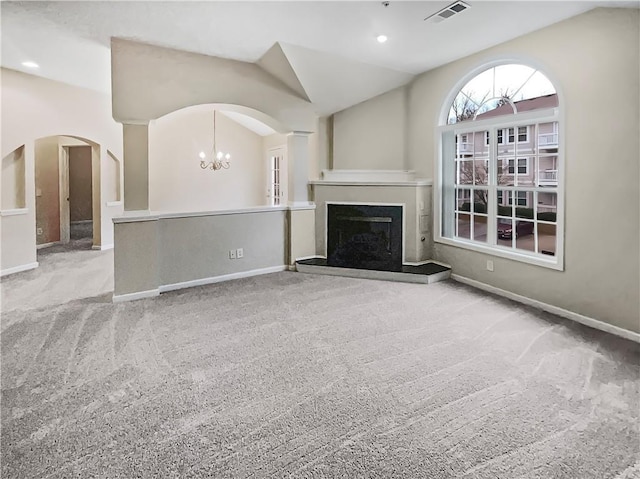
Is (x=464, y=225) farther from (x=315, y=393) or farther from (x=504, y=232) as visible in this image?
(x=315, y=393)

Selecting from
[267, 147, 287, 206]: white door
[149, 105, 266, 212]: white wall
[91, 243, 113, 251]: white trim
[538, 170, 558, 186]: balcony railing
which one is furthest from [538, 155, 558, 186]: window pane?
[91, 243, 113, 251]: white trim

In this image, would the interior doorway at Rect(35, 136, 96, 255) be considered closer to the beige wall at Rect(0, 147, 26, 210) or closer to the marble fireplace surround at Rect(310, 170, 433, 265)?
the beige wall at Rect(0, 147, 26, 210)

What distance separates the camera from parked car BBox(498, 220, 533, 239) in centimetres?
442

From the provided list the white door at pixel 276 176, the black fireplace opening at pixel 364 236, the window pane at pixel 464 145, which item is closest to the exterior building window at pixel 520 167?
the window pane at pixel 464 145

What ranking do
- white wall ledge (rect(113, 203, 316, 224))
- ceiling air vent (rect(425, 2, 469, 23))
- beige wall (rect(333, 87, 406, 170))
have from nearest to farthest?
1. ceiling air vent (rect(425, 2, 469, 23))
2. white wall ledge (rect(113, 203, 316, 224))
3. beige wall (rect(333, 87, 406, 170))

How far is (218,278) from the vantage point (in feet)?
17.0

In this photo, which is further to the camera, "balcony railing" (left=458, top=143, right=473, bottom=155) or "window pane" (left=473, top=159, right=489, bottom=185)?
"balcony railing" (left=458, top=143, right=473, bottom=155)

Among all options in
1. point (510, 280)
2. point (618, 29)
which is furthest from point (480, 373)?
point (618, 29)

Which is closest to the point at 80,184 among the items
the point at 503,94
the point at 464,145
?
the point at 464,145

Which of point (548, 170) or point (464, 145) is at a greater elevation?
point (464, 145)

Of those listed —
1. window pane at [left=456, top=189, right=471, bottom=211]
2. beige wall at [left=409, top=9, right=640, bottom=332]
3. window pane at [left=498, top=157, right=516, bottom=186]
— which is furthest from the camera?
window pane at [left=456, top=189, right=471, bottom=211]

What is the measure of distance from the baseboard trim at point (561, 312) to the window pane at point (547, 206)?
878mm

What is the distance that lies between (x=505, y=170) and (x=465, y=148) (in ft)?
2.31

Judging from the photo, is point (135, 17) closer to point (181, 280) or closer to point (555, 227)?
point (181, 280)
